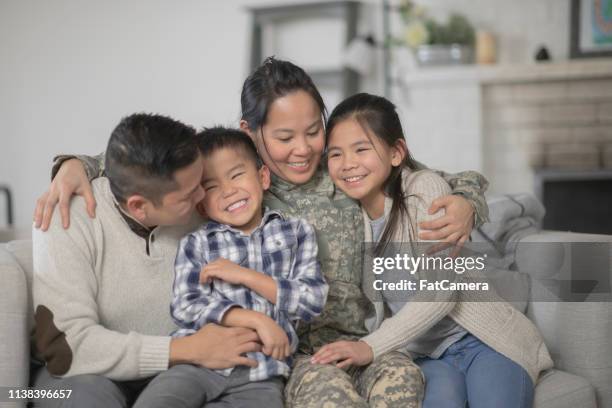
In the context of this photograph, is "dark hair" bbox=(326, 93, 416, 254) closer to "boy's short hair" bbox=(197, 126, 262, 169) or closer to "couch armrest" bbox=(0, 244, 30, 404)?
Answer: "boy's short hair" bbox=(197, 126, 262, 169)

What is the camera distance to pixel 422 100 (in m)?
4.38

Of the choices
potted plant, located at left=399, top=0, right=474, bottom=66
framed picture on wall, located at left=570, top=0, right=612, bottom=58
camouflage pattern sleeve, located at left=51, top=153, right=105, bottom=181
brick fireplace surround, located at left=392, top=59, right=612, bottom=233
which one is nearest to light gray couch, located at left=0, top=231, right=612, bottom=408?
camouflage pattern sleeve, located at left=51, top=153, right=105, bottom=181

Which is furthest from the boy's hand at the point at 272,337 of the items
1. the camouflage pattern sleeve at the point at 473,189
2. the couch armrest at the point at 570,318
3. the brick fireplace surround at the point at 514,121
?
the brick fireplace surround at the point at 514,121

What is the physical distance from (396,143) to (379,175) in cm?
10

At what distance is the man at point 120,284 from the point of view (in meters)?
1.38

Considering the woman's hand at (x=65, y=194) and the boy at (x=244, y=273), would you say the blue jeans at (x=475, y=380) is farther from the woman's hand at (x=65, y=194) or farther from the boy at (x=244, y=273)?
the woman's hand at (x=65, y=194)

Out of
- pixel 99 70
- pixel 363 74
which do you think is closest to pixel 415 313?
pixel 363 74

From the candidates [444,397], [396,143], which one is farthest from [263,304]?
[396,143]

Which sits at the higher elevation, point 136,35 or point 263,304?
point 136,35

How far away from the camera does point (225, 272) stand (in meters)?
1.39

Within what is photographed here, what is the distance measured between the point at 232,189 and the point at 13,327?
0.51 meters

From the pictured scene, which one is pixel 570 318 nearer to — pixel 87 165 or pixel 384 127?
pixel 384 127

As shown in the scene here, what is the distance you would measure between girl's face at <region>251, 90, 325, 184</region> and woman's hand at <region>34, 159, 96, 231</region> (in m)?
0.42

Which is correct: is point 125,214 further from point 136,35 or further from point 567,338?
point 136,35
